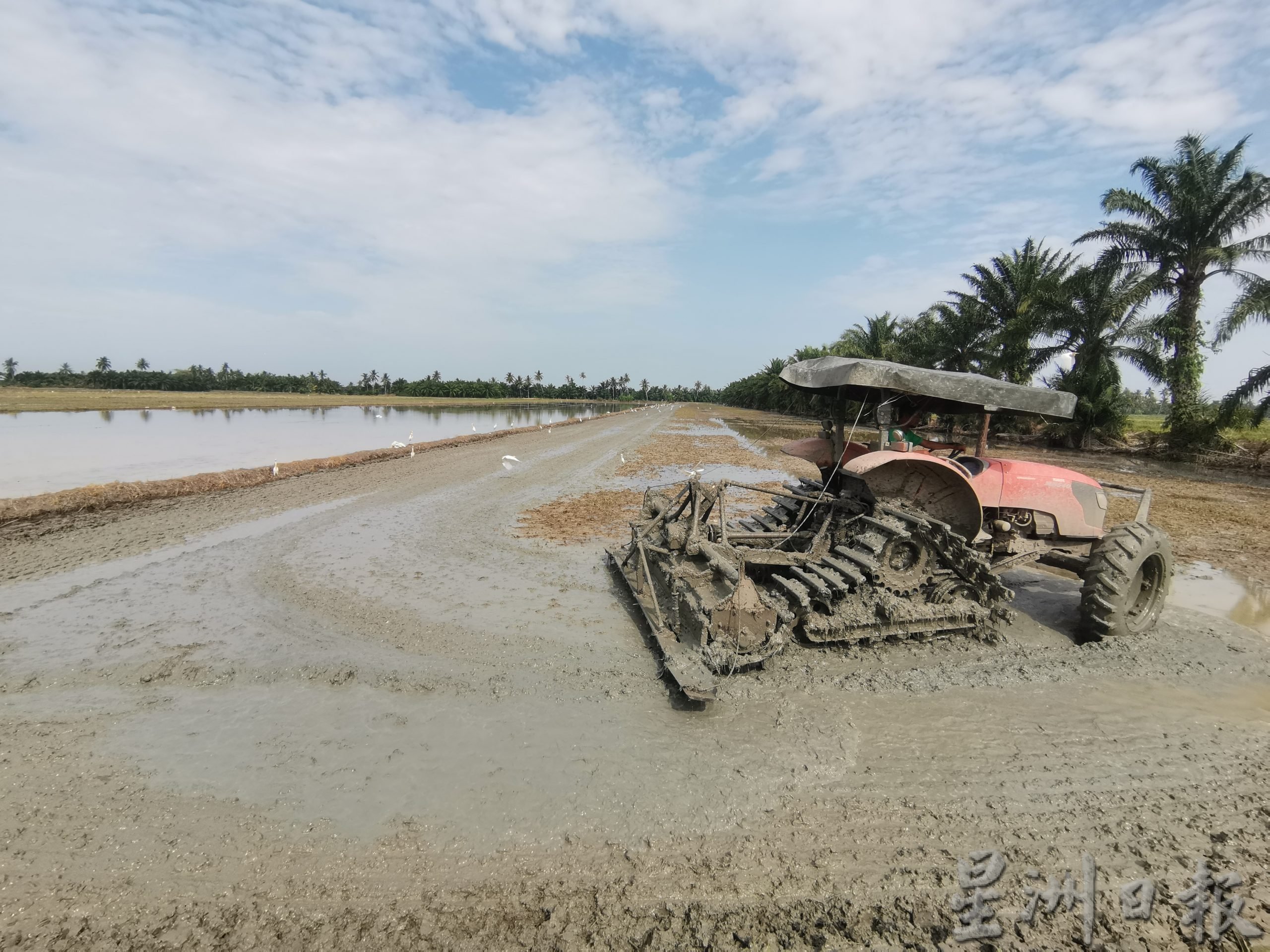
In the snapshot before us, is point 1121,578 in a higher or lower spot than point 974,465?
lower

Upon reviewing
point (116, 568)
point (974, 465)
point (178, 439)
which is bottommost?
point (116, 568)

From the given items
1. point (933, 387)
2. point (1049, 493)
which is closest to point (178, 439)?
point (933, 387)

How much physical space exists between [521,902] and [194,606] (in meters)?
5.62

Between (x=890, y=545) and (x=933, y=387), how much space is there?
1.46m

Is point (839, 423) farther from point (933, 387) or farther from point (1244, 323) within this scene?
point (1244, 323)

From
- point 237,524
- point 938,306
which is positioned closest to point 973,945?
point 237,524

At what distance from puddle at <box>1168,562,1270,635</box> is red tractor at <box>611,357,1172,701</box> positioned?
4.06 feet

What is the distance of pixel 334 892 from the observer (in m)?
2.59

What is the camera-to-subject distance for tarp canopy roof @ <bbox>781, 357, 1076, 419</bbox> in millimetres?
5141

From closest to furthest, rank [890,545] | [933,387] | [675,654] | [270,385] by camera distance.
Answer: [675,654], [933,387], [890,545], [270,385]

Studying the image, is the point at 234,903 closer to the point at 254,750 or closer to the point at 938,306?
the point at 254,750

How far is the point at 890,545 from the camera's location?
531 cm

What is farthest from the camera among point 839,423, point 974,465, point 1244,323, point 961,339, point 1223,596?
point 961,339

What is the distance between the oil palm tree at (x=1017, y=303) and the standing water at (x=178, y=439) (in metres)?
27.4
